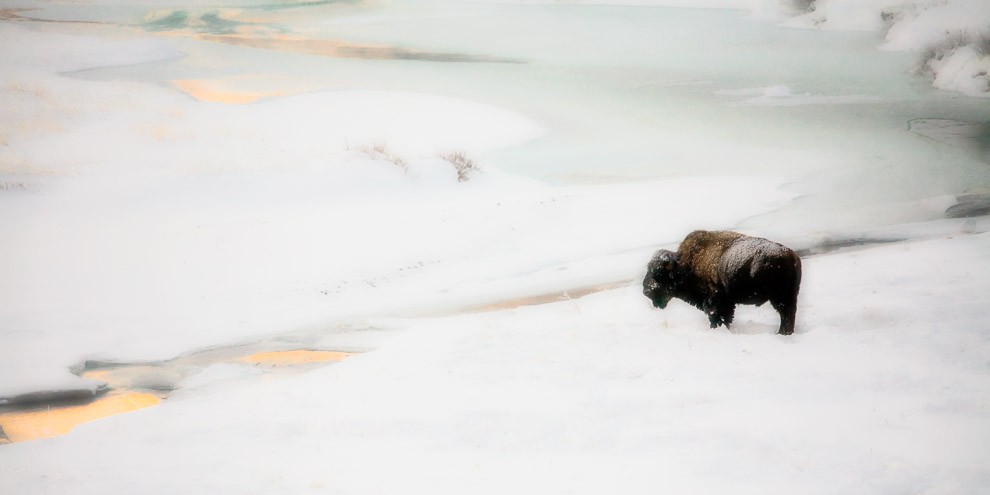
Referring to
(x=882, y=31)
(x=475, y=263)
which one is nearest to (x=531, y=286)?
(x=475, y=263)

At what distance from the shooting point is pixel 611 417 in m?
5.72

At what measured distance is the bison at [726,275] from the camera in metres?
6.50

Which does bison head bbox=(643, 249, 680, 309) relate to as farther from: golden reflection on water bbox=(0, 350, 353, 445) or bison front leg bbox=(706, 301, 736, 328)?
golden reflection on water bbox=(0, 350, 353, 445)

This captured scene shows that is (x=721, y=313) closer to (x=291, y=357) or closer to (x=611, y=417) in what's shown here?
(x=611, y=417)

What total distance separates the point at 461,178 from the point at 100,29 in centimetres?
1271

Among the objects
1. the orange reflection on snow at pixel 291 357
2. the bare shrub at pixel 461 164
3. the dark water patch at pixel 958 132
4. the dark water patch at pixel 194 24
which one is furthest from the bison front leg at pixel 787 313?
the dark water patch at pixel 194 24

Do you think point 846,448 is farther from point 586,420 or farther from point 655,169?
point 655,169

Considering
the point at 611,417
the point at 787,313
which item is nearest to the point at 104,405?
the point at 611,417

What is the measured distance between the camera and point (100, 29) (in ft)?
72.3

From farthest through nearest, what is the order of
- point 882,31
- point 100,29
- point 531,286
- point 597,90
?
point 882,31 < point 597,90 < point 100,29 < point 531,286

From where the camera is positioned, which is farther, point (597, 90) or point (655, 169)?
point (597, 90)

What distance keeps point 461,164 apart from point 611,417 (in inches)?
494

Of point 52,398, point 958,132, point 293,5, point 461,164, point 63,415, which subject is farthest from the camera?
point 293,5

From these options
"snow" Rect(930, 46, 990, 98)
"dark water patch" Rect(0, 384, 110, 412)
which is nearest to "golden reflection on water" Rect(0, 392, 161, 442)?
"dark water patch" Rect(0, 384, 110, 412)
